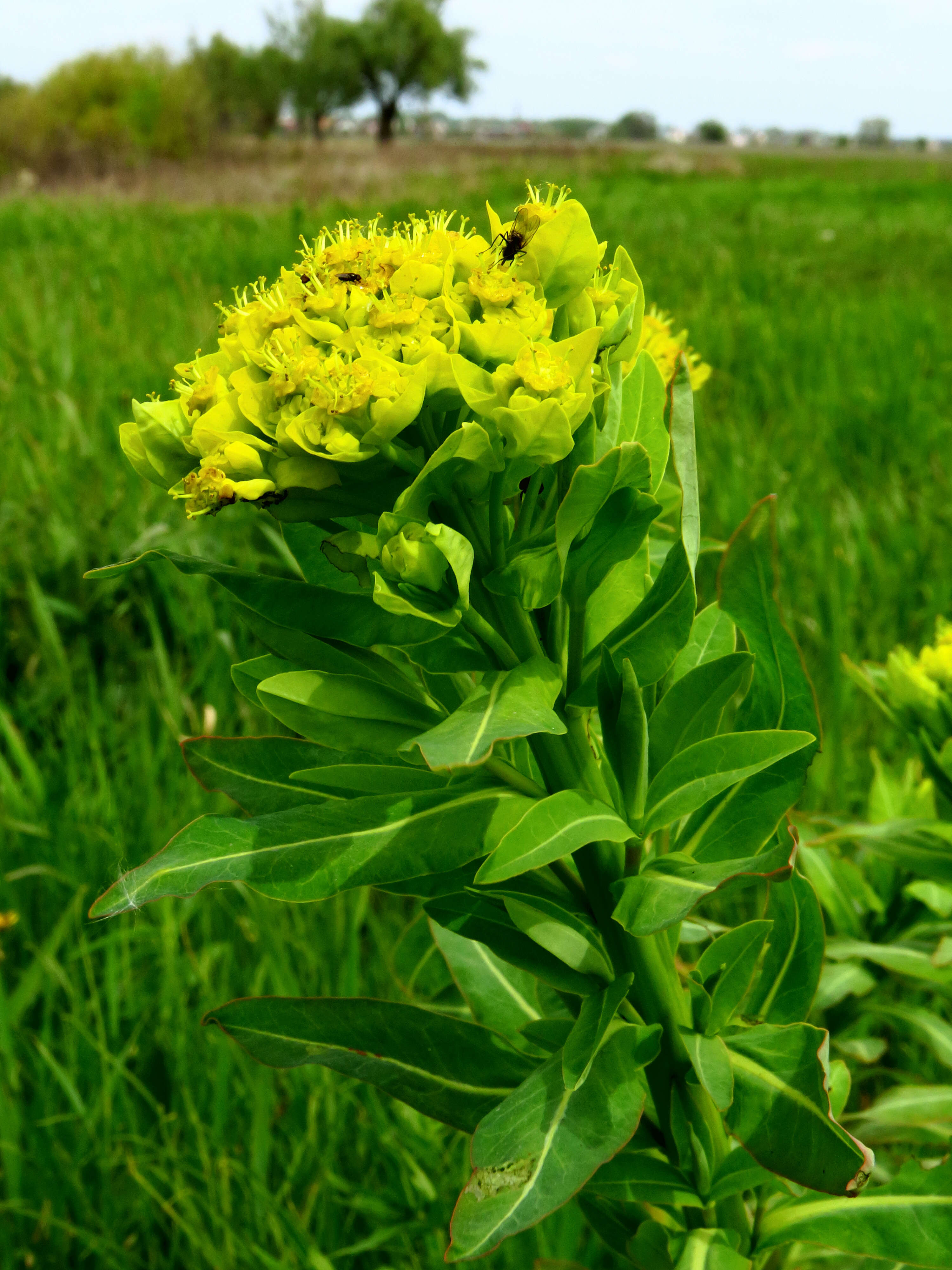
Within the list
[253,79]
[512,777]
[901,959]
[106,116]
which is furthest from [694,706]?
[253,79]

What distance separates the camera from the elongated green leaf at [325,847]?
70cm

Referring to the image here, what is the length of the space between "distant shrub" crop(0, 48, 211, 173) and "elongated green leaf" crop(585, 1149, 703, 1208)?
17.6m

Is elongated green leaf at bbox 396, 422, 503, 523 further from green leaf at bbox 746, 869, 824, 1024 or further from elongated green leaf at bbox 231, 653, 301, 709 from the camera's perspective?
green leaf at bbox 746, 869, 824, 1024

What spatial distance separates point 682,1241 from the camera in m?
0.91

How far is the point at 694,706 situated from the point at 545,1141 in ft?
1.14

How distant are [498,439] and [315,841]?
1.01 ft

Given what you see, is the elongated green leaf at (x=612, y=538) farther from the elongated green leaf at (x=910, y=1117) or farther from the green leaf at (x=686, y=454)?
the elongated green leaf at (x=910, y=1117)

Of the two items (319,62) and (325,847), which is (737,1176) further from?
(319,62)

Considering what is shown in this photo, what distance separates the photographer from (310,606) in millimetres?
770

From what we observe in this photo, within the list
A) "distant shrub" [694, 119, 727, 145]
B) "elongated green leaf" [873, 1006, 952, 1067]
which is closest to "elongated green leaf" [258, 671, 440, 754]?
"elongated green leaf" [873, 1006, 952, 1067]

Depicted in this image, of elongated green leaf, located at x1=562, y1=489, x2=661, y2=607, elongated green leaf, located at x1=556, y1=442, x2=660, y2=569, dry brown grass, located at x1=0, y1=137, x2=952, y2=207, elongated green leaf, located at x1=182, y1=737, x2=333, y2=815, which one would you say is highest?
dry brown grass, located at x1=0, y1=137, x2=952, y2=207

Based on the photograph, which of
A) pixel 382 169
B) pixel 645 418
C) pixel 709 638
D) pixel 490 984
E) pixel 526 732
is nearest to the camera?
pixel 526 732

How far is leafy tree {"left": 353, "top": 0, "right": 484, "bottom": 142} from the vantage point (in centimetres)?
4769

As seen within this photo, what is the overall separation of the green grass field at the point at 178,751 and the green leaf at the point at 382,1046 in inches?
10.8
